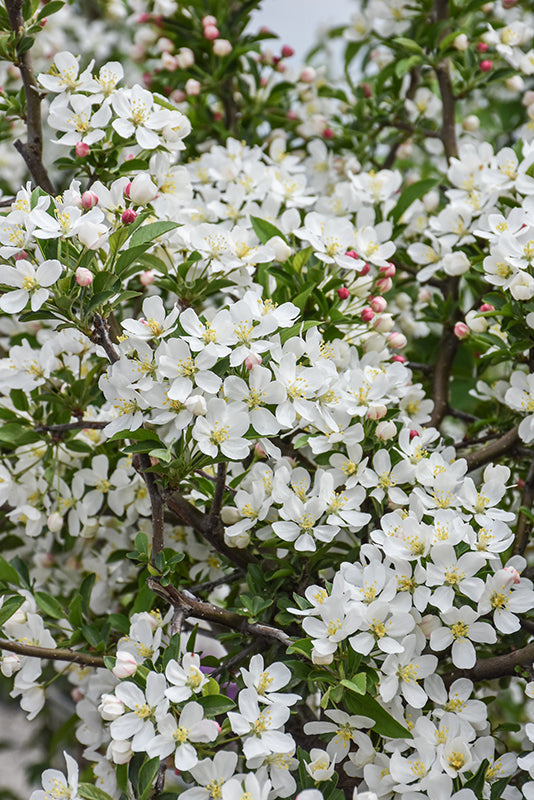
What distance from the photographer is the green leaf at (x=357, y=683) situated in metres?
1.05

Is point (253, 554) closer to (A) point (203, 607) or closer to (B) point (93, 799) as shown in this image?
(A) point (203, 607)

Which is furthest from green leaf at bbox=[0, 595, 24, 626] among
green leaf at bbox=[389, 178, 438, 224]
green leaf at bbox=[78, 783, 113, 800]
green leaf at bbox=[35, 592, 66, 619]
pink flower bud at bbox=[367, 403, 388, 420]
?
green leaf at bbox=[389, 178, 438, 224]

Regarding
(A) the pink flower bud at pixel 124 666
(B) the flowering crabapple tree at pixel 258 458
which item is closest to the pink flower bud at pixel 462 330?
(B) the flowering crabapple tree at pixel 258 458

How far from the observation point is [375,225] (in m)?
1.76

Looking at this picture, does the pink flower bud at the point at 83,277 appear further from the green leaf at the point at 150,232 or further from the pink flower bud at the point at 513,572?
the pink flower bud at the point at 513,572

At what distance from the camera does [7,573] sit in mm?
1482

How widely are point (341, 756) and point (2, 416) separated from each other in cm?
83

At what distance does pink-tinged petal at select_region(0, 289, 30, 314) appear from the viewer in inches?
44.0

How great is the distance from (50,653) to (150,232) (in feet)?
2.16

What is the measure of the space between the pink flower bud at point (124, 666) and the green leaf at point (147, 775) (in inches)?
4.5

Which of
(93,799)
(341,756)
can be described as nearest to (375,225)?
(341,756)

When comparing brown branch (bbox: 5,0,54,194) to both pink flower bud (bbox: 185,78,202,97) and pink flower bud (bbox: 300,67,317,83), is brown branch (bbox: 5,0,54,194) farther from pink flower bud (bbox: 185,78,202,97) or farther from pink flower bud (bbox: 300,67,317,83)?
pink flower bud (bbox: 300,67,317,83)

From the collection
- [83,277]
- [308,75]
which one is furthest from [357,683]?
[308,75]

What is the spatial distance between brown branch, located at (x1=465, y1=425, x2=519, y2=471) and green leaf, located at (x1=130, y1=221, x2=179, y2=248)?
69 centimetres
